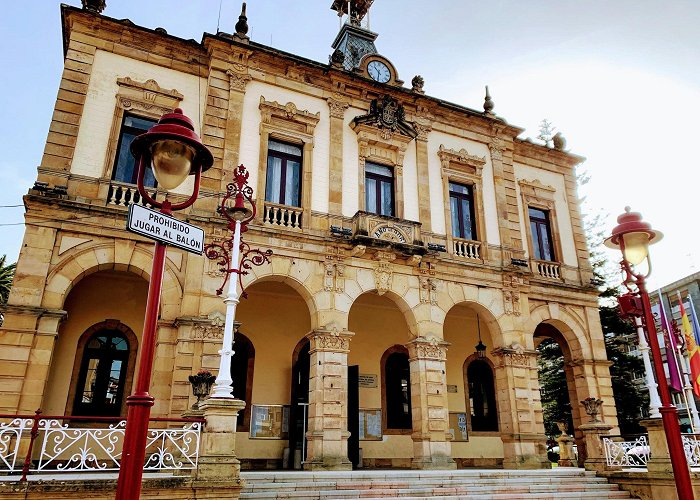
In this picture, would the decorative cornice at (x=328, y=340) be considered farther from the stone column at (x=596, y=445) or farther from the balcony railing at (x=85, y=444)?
the stone column at (x=596, y=445)

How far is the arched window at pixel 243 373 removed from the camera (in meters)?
14.2

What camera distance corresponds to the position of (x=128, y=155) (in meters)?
13.1

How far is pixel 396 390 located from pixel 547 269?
6.63m

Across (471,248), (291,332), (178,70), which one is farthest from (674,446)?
(178,70)

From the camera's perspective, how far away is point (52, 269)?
36.8 feet

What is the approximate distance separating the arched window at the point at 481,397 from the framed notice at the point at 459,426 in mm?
360

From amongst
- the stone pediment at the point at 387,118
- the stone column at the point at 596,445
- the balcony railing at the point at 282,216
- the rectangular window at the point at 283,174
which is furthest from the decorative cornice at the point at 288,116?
the stone column at the point at 596,445

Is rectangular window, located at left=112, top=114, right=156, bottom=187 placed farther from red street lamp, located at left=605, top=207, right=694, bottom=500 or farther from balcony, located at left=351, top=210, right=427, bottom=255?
red street lamp, located at left=605, top=207, right=694, bottom=500

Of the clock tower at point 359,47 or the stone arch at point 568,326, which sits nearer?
the stone arch at point 568,326

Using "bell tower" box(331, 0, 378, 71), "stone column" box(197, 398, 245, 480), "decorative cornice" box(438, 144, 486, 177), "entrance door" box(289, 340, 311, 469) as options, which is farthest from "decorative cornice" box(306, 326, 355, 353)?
"bell tower" box(331, 0, 378, 71)

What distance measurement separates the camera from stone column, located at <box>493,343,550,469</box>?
14.1 meters

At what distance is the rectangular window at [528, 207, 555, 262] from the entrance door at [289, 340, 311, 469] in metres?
8.88

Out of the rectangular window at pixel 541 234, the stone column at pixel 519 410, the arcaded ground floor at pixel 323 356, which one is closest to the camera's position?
the arcaded ground floor at pixel 323 356

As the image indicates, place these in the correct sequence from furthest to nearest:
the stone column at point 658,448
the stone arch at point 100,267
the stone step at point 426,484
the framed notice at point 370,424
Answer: the framed notice at point 370,424
the stone arch at point 100,267
the stone column at point 658,448
the stone step at point 426,484
